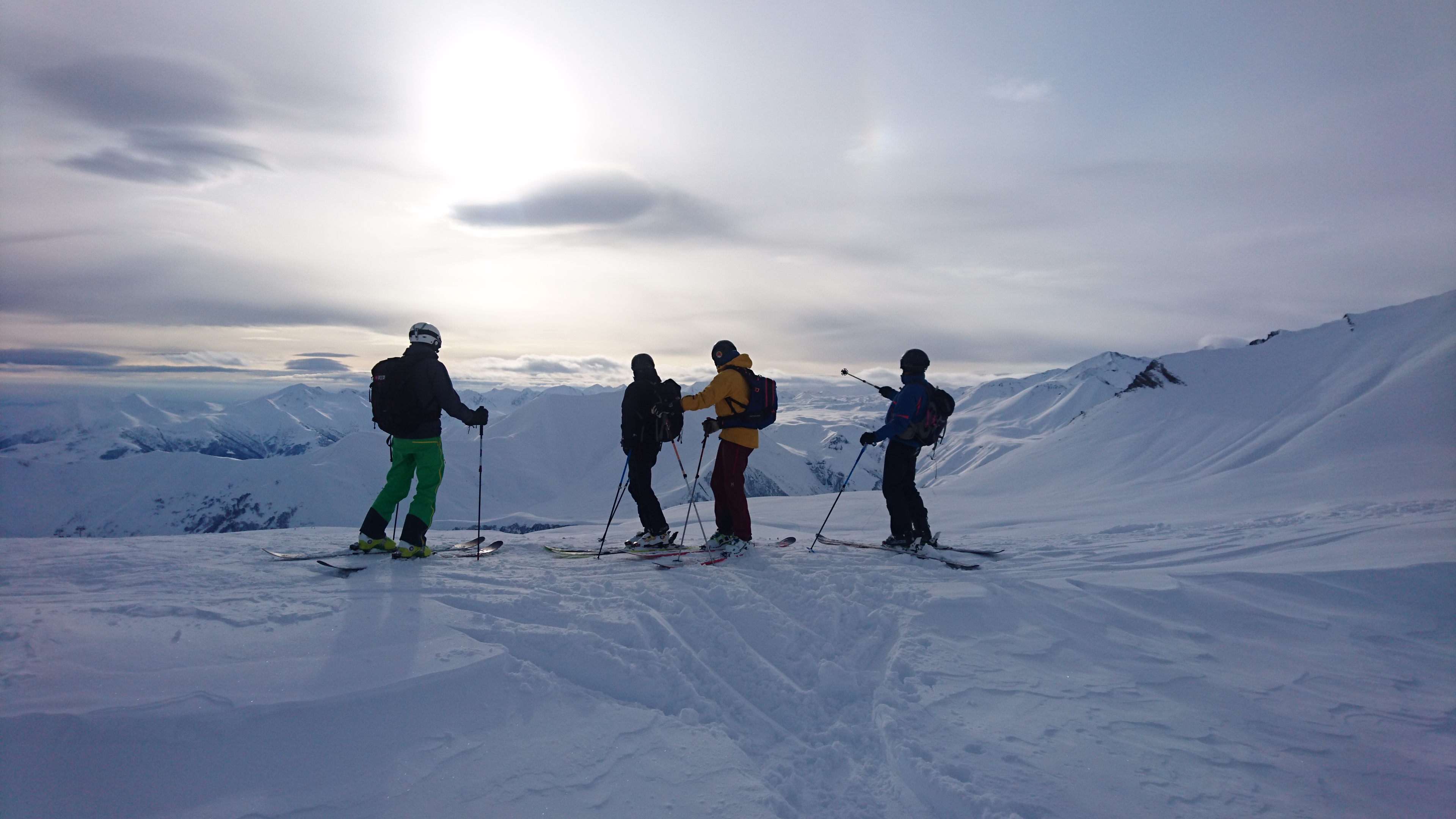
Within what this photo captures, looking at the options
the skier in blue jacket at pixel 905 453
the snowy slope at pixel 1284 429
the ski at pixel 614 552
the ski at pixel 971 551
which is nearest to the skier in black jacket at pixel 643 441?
the ski at pixel 614 552

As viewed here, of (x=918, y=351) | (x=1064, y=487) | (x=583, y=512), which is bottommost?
(x=583, y=512)

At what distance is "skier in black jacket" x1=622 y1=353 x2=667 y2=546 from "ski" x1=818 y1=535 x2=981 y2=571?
8.51ft

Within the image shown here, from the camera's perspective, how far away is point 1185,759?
3961mm

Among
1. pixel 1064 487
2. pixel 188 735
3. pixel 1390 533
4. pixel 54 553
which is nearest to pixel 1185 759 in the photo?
pixel 188 735

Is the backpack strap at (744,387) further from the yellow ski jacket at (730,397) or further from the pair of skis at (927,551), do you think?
the pair of skis at (927,551)

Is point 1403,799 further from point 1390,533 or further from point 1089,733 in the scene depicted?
point 1390,533

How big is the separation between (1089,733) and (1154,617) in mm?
2672

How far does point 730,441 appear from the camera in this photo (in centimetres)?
871

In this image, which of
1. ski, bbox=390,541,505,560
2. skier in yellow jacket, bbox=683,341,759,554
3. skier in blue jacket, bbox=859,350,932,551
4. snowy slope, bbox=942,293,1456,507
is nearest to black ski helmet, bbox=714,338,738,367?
skier in yellow jacket, bbox=683,341,759,554

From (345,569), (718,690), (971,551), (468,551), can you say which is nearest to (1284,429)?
(971,551)

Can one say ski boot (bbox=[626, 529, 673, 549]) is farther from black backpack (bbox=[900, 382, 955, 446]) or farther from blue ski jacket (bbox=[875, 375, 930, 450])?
black backpack (bbox=[900, 382, 955, 446])

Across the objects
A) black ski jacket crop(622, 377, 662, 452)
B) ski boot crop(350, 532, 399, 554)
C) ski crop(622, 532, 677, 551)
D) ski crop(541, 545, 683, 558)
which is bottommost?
ski crop(541, 545, 683, 558)

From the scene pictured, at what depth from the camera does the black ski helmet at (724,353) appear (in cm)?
873

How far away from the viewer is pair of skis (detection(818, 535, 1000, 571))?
8203mm
